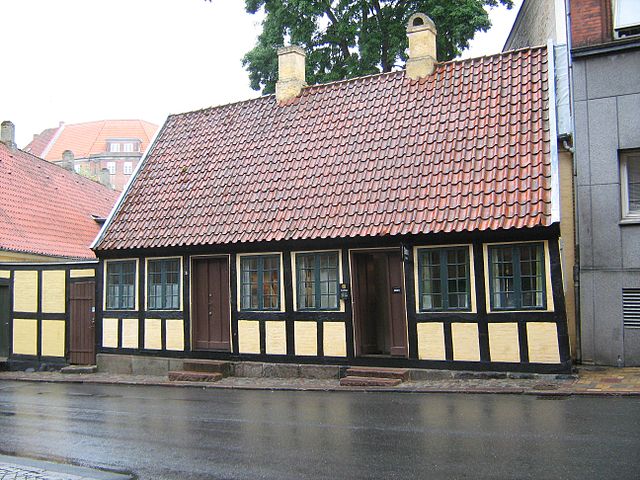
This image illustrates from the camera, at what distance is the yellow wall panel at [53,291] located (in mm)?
16953

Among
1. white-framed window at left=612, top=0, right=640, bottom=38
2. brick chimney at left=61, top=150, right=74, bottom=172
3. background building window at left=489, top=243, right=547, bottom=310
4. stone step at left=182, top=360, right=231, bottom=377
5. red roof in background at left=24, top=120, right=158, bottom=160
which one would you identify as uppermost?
red roof in background at left=24, top=120, right=158, bottom=160

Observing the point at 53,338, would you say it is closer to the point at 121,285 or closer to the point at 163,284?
the point at 121,285

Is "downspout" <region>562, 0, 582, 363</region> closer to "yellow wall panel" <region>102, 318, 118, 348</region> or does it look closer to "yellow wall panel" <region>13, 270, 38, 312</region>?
"yellow wall panel" <region>102, 318, 118, 348</region>

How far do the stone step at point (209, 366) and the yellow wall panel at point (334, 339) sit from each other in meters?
2.30

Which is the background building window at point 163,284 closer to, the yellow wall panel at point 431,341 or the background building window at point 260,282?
the background building window at point 260,282

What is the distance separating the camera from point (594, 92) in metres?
12.4

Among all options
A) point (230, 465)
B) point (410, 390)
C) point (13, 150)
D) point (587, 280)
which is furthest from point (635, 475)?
point (13, 150)

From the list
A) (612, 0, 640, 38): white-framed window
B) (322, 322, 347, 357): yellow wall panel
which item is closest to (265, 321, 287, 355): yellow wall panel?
(322, 322, 347, 357): yellow wall panel

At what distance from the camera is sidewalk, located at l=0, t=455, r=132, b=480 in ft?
21.1

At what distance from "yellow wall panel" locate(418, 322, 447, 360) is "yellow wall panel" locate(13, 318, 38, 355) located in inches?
409

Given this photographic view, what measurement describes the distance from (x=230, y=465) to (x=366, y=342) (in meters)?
6.61

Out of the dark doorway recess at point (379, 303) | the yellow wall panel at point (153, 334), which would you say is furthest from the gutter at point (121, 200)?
the dark doorway recess at point (379, 303)

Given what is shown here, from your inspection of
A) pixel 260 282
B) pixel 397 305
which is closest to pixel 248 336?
pixel 260 282

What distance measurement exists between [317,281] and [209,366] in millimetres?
2993
